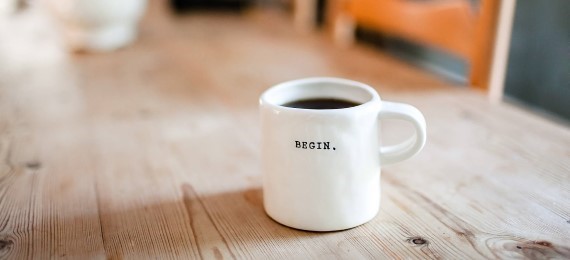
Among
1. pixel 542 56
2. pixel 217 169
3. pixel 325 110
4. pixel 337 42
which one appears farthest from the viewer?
pixel 337 42

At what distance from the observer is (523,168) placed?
62cm

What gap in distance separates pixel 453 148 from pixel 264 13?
3.34 ft

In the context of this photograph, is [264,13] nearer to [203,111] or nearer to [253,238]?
[203,111]

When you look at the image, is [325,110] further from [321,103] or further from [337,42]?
[337,42]

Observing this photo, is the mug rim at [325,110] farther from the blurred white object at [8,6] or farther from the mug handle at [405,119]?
the blurred white object at [8,6]

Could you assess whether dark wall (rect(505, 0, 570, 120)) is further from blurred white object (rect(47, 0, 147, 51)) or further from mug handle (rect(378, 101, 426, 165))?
blurred white object (rect(47, 0, 147, 51))

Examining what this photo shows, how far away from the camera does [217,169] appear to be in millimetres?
638

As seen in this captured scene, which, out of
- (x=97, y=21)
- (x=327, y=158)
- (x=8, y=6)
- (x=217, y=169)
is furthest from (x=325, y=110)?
(x=8, y=6)

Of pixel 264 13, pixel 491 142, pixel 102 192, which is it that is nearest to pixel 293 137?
pixel 102 192

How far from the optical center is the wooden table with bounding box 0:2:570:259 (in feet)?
1.59

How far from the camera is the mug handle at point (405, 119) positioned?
48cm

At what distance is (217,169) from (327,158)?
204mm

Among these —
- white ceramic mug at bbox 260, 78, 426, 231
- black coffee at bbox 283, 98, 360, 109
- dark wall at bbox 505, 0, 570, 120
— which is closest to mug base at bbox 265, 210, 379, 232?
white ceramic mug at bbox 260, 78, 426, 231

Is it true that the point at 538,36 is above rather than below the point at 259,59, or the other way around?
above
